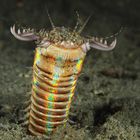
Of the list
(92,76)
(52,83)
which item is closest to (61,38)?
(52,83)

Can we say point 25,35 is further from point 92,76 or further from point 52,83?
point 92,76

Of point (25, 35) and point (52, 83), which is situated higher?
point (25, 35)

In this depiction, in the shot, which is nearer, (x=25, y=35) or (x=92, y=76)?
(x=25, y=35)

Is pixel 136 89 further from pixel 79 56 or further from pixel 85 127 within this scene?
pixel 79 56

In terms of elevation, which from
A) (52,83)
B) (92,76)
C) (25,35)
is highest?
(25,35)

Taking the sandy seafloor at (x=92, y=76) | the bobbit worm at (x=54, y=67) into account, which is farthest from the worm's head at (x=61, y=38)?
the sandy seafloor at (x=92, y=76)

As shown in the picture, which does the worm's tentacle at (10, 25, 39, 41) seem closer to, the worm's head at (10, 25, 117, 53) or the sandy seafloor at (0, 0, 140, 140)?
the worm's head at (10, 25, 117, 53)

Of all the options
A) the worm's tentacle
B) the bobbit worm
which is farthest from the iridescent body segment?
the worm's tentacle
